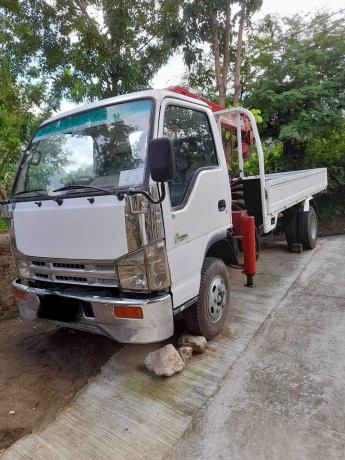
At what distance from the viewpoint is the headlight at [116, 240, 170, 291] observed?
2182 mm

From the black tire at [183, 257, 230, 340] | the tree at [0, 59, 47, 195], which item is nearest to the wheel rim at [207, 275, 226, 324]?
the black tire at [183, 257, 230, 340]

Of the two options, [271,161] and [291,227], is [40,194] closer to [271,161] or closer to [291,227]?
[291,227]

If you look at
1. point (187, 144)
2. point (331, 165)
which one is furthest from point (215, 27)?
point (187, 144)

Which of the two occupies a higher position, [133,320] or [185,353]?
[133,320]

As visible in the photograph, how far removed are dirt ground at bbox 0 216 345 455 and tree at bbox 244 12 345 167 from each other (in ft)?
22.7

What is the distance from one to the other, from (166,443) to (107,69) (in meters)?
8.09

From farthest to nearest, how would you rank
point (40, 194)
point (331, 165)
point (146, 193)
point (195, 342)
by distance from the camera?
point (331, 165), point (195, 342), point (40, 194), point (146, 193)

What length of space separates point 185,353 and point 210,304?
482 millimetres

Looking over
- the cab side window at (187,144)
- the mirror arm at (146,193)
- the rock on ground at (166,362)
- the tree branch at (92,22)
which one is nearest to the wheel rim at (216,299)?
the rock on ground at (166,362)

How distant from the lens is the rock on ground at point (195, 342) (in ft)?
9.32

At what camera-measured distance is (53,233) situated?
2.51 metres

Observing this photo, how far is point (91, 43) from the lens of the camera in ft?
28.0

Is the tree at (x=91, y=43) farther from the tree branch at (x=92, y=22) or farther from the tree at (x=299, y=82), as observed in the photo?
the tree at (x=299, y=82)

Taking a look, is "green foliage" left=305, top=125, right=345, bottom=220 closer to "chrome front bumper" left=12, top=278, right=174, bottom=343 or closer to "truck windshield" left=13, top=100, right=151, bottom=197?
"truck windshield" left=13, top=100, right=151, bottom=197
